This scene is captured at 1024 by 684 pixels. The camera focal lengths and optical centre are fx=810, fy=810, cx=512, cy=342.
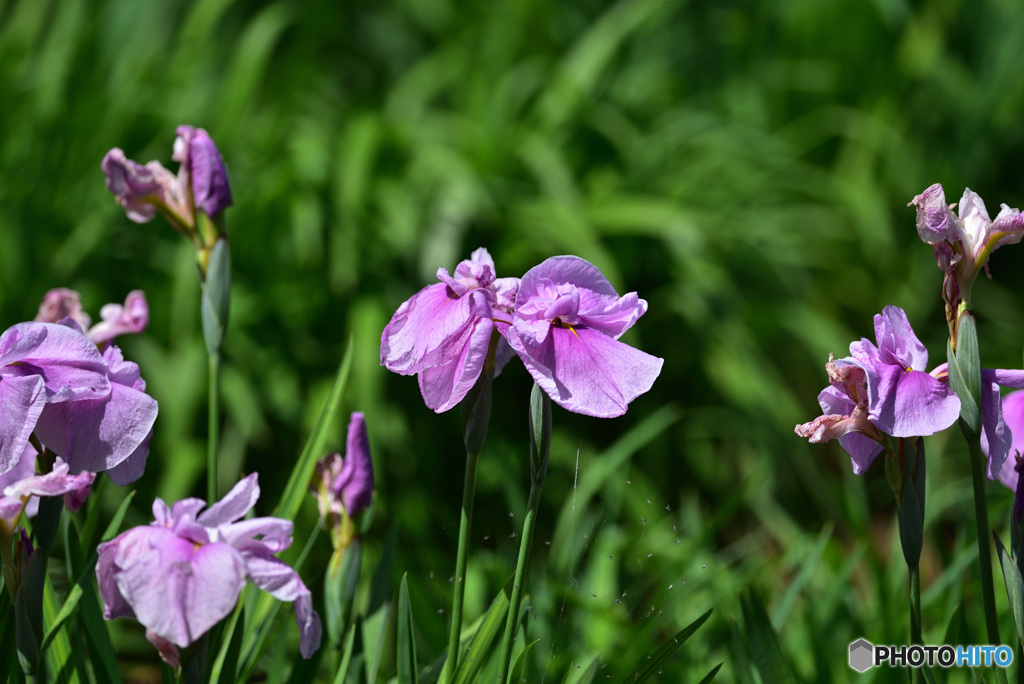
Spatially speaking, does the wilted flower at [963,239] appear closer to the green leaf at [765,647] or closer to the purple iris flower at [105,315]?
the green leaf at [765,647]

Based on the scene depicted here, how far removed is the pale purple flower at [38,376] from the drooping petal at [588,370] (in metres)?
0.33

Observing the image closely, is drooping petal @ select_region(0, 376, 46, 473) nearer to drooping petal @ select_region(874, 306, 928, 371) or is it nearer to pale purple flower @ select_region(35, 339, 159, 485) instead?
pale purple flower @ select_region(35, 339, 159, 485)

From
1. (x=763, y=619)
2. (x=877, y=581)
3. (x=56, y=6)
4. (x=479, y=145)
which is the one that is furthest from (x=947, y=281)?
(x=56, y=6)

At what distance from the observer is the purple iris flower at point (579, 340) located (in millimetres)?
596

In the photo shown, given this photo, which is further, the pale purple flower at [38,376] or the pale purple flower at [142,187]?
the pale purple flower at [142,187]

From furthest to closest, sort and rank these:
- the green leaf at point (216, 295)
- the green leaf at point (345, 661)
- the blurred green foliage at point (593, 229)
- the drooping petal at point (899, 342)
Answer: the blurred green foliage at point (593, 229) → the green leaf at point (216, 295) → the green leaf at point (345, 661) → the drooping petal at point (899, 342)

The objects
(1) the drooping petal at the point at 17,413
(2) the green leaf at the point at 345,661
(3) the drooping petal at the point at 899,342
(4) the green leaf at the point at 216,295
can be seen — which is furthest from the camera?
(4) the green leaf at the point at 216,295

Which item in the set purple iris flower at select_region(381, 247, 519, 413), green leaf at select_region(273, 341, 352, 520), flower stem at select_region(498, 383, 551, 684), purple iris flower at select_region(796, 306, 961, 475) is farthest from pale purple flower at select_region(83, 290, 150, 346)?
purple iris flower at select_region(796, 306, 961, 475)

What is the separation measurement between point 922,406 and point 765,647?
1.16ft

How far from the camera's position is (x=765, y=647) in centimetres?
85

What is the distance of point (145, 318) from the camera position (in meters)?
0.97

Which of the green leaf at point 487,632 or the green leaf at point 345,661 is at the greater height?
the green leaf at point 487,632

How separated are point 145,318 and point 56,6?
278 cm

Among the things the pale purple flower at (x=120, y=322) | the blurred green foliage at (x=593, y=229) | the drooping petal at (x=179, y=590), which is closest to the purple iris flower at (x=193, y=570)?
the drooping petal at (x=179, y=590)
